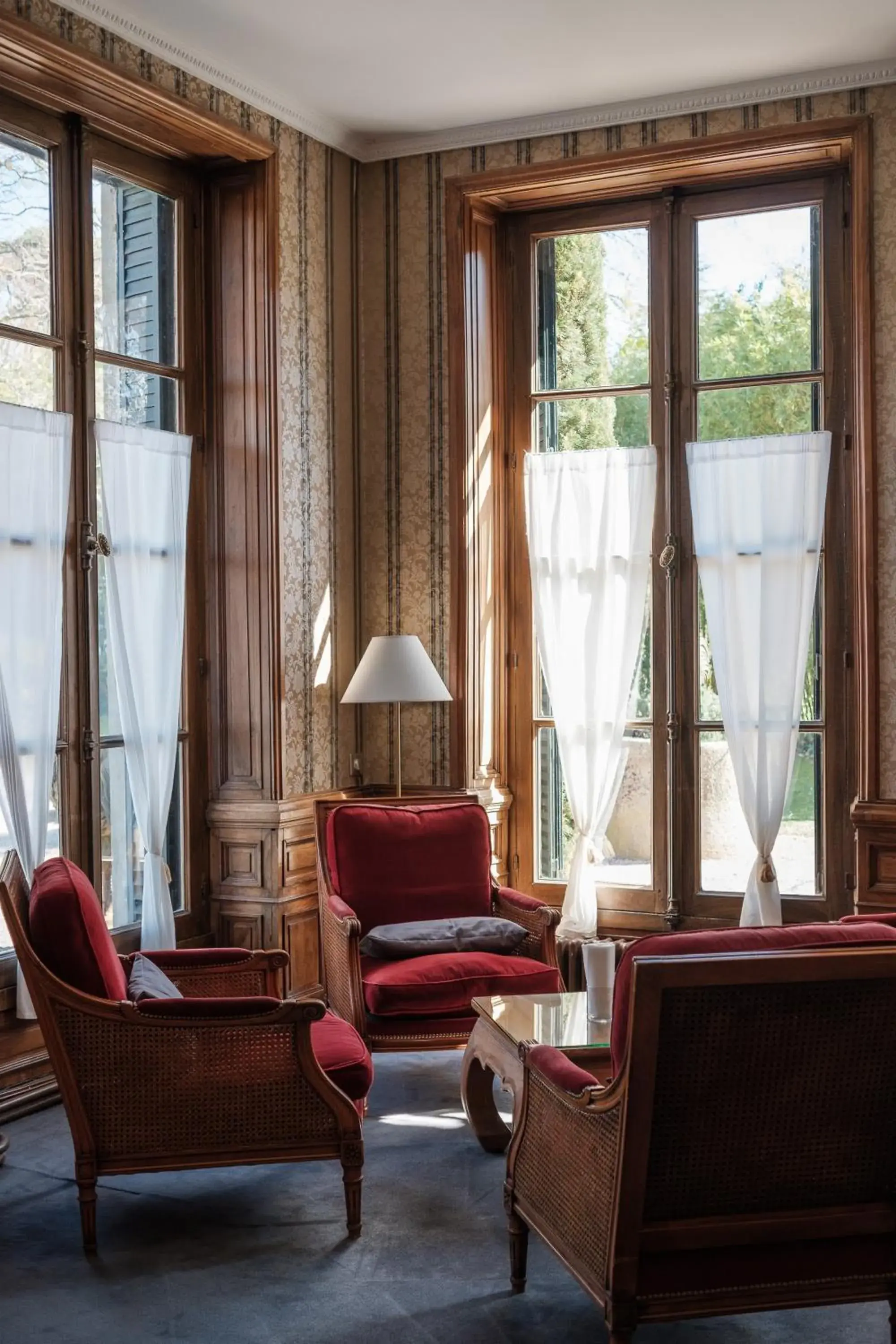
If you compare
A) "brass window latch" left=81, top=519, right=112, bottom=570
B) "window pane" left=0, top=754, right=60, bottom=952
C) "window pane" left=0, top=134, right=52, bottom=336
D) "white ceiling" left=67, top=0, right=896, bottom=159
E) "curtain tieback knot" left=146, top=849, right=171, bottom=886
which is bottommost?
"curtain tieback knot" left=146, top=849, right=171, bottom=886

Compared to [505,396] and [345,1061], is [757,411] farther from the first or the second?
[345,1061]

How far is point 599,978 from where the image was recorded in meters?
3.70

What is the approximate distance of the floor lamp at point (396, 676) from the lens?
5.09 meters

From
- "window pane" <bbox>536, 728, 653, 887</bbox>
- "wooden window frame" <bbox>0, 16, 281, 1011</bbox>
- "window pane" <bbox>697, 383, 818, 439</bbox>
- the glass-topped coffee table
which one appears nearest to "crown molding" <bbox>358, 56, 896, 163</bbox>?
"wooden window frame" <bbox>0, 16, 281, 1011</bbox>

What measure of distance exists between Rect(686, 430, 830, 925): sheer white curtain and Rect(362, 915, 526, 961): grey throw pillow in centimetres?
114

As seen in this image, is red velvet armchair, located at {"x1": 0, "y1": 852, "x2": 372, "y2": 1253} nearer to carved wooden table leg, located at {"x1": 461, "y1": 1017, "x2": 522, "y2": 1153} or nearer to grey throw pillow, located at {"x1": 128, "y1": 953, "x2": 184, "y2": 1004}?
grey throw pillow, located at {"x1": 128, "y1": 953, "x2": 184, "y2": 1004}

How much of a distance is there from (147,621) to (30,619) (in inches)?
23.5

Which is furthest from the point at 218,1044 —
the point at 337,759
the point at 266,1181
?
the point at 337,759

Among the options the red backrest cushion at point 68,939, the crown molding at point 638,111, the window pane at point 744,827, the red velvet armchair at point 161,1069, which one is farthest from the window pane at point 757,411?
the red backrest cushion at point 68,939

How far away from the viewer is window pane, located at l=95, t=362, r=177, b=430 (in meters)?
4.78

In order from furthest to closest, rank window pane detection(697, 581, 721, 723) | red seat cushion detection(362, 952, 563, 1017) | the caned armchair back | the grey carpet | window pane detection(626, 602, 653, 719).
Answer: window pane detection(626, 602, 653, 719) < window pane detection(697, 581, 721, 723) < red seat cushion detection(362, 952, 563, 1017) < the grey carpet < the caned armchair back

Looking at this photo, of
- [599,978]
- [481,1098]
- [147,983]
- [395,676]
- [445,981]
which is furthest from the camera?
[395,676]

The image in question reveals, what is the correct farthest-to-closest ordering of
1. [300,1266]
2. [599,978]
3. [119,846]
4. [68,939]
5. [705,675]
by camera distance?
[705,675]
[119,846]
[599,978]
[68,939]
[300,1266]

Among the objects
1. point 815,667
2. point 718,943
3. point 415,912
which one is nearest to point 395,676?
point 415,912
